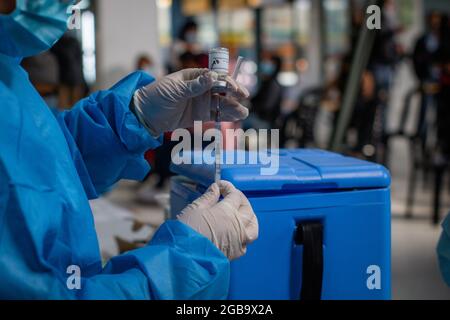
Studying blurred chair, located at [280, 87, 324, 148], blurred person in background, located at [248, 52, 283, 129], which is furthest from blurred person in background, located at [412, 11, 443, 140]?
blurred person in background, located at [248, 52, 283, 129]

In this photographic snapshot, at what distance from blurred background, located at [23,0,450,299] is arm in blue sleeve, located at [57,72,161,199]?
32 cm

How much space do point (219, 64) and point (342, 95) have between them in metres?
1.87

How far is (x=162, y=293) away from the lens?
2.55ft

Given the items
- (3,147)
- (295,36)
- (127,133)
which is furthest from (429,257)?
(295,36)

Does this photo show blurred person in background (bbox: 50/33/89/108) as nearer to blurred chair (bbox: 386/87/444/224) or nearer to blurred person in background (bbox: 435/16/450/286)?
blurred chair (bbox: 386/87/444/224)

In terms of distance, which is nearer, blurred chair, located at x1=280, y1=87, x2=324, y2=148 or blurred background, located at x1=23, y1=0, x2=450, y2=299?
blurred background, located at x1=23, y1=0, x2=450, y2=299

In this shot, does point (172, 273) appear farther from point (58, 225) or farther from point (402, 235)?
point (402, 235)

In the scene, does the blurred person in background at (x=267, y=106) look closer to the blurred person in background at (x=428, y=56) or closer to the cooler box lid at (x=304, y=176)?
the blurred person in background at (x=428, y=56)

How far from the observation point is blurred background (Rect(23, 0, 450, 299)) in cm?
229

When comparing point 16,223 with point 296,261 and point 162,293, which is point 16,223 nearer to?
point 162,293

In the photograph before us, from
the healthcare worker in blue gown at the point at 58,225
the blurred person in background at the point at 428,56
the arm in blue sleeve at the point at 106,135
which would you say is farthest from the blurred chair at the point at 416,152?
the healthcare worker in blue gown at the point at 58,225

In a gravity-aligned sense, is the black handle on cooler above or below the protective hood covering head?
below

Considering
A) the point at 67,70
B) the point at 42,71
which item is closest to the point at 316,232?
the point at 42,71
